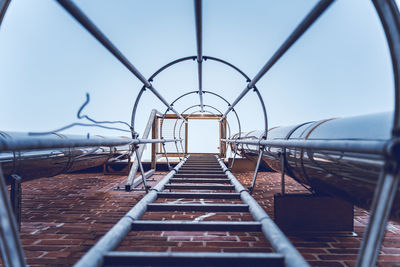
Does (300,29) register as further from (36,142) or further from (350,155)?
(36,142)

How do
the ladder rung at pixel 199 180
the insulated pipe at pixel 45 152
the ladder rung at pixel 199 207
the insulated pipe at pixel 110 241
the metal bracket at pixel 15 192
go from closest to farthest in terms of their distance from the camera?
1. the insulated pipe at pixel 45 152
2. the insulated pipe at pixel 110 241
3. the ladder rung at pixel 199 207
4. the metal bracket at pixel 15 192
5. the ladder rung at pixel 199 180

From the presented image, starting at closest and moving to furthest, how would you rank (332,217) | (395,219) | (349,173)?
(395,219) → (349,173) → (332,217)

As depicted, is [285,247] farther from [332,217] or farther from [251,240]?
[332,217]

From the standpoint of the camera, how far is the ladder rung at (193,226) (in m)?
1.42

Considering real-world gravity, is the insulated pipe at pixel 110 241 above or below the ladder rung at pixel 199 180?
below

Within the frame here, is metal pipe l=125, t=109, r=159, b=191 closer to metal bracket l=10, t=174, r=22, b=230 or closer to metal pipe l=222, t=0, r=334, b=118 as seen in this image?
metal bracket l=10, t=174, r=22, b=230

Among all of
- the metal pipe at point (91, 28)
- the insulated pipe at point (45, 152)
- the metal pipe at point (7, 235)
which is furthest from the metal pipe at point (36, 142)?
the metal pipe at point (91, 28)

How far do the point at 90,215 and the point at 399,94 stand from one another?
10.7 feet

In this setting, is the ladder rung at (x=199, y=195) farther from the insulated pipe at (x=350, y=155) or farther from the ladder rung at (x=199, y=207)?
the insulated pipe at (x=350, y=155)

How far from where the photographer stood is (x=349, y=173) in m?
1.22

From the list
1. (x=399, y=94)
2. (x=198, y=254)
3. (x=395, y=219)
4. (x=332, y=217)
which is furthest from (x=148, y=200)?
(x=332, y=217)

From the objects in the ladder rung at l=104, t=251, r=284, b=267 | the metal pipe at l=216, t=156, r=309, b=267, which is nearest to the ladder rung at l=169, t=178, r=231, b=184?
the metal pipe at l=216, t=156, r=309, b=267

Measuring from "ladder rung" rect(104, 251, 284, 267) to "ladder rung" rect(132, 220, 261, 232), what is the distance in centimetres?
33

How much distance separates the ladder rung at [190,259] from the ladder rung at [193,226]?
1.09 feet
